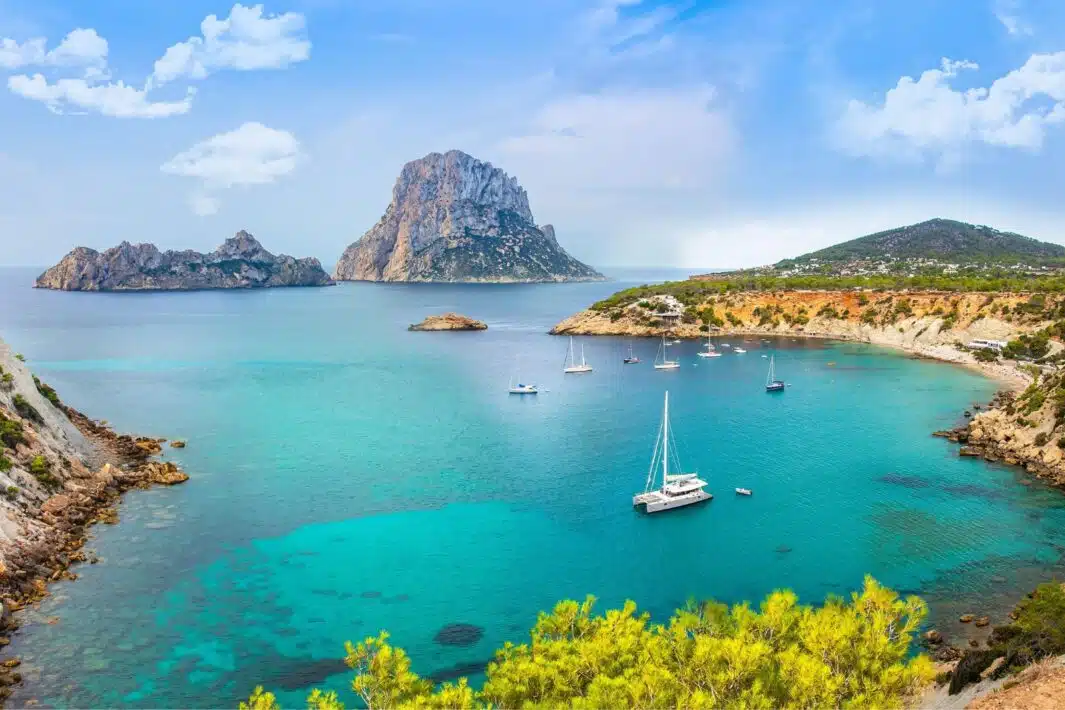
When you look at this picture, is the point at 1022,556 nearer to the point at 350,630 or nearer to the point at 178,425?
the point at 350,630

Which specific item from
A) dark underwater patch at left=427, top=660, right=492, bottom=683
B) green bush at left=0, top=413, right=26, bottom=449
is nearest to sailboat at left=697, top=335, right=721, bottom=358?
dark underwater patch at left=427, top=660, right=492, bottom=683

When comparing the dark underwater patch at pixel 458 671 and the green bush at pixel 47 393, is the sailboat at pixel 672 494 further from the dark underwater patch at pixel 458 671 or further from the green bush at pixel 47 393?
the green bush at pixel 47 393

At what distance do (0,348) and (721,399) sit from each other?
248 ft

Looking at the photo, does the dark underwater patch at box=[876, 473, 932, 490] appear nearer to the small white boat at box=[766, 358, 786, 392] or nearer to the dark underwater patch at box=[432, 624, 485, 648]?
the small white boat at box=[766, 358, 786, 392]

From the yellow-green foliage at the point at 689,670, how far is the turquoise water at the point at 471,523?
383 inches

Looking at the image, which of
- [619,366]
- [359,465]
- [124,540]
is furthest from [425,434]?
[619,366]

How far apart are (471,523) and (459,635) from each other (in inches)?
570

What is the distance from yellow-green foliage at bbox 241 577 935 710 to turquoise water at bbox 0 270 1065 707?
9.72 metres

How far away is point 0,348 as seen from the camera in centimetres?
5897

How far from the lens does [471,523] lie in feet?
160

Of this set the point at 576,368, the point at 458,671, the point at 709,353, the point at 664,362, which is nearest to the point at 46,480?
the point at 458,671

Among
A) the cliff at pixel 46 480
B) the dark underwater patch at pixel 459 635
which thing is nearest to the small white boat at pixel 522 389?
the cliff at pixel 46 480

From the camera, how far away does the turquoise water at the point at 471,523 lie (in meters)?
34.2

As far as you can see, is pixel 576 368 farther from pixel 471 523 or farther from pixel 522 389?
pixel 471 523
